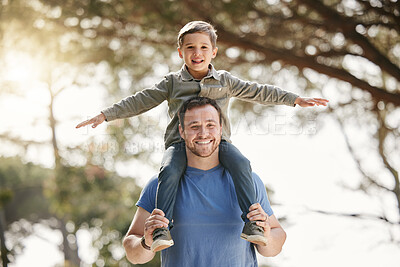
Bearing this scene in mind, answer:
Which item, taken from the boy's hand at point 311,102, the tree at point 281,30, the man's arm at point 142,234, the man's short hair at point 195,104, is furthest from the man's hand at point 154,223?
the tree at point 281,30

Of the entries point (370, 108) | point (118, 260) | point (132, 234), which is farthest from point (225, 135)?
point (118, 260)

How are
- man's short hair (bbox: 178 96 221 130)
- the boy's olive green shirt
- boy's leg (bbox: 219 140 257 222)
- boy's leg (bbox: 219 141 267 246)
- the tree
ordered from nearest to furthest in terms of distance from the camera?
boy's leg (bbox: 219 141 267 246) < boy's leg (bbox: 219 140 257 222) < man's short hair (bbox: 178 96 221 130) < the boy's olive green shirt < the tree

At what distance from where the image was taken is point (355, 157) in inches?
345

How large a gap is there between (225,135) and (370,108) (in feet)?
17.3

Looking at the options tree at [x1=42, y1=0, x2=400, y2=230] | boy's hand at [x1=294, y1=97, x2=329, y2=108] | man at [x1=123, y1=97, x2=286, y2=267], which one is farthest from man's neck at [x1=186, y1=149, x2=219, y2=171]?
tree at [x1=42, y1=0, x2=400, y2=230]

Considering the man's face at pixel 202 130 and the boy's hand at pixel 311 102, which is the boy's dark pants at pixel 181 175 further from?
the boy's hand at pixel 311 102

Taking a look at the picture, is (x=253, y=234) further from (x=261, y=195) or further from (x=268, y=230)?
(x=261, y=195)

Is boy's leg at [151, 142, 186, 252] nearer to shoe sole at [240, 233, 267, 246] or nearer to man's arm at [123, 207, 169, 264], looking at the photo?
man's arm at [123, 207, 169, 264]

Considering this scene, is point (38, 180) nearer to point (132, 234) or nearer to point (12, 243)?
point (12, 243)

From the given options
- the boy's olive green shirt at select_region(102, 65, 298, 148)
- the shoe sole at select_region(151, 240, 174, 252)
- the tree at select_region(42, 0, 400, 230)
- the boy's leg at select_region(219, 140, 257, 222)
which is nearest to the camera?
the shoe sole at select_region(151, 240, 174, 252)

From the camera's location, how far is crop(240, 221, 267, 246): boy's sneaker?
2.32 metres

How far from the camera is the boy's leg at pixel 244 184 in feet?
7.71

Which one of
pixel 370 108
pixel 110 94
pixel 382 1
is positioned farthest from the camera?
pixel 110 94

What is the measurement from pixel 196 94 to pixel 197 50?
0.26m
